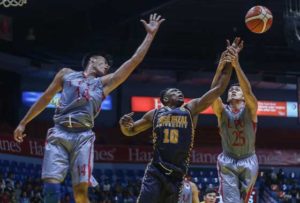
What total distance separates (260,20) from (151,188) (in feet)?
11.3

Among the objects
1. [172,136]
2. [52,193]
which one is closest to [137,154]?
[172,136]

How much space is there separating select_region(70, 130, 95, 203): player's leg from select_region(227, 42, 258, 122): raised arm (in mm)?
2028

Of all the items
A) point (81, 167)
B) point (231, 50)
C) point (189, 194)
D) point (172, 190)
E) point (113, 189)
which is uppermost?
point (231, 50)

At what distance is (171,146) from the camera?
7.50 metres

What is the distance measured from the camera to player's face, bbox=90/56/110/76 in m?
7.64

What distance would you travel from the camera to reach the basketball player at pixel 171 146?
743 centimetres

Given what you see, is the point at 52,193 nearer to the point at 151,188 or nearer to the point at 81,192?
the point at 81,192

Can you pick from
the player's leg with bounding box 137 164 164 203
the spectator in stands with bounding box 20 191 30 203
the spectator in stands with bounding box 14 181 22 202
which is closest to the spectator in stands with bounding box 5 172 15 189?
the spectator in stands with bounding box 14 181 22 202

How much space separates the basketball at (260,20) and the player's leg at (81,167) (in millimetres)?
3602

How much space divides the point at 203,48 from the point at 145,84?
11.8 ft

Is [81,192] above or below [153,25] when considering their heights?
below

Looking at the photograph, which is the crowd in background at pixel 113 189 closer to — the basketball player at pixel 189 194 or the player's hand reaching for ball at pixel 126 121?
the basketball player at pixel 189 194

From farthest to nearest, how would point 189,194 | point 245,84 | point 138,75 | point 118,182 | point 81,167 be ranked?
point 138,75 < point 118,182 < point 189,194 < point 245,84 < point 81,167

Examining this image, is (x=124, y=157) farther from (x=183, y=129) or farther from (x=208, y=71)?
(x=183, y=129)
